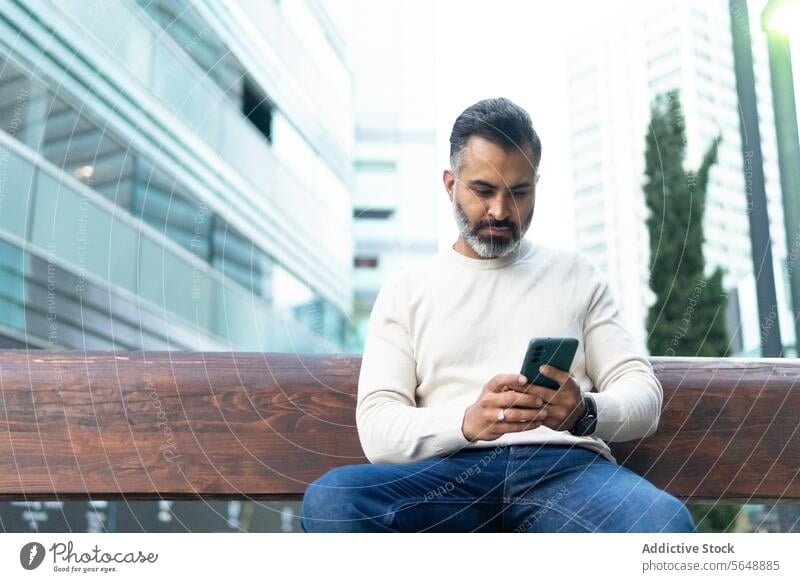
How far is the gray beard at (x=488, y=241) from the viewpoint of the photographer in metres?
1.14

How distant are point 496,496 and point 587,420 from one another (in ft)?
0.42

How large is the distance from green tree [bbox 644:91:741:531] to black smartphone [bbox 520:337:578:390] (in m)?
2.35

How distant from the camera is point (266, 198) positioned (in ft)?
20.3

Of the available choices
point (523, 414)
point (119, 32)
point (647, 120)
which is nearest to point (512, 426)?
point (523, 414)

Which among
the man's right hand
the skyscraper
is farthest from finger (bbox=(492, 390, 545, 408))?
the skyscraper

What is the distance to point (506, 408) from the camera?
932 millimetres

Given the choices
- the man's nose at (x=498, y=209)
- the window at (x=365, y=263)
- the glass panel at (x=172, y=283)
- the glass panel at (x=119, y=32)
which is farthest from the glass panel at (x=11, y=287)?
the window at (x=365, y=263)

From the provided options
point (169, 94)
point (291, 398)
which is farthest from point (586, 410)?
point (169, 94)

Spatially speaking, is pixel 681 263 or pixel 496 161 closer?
pixel 496 161

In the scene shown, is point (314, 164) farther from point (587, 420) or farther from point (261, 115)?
point (587, 420)

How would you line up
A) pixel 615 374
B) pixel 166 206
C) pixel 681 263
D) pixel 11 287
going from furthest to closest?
1. pixel 166 206
2. pixel 681 263
3. pixel 11 287
4. pixel 615 374

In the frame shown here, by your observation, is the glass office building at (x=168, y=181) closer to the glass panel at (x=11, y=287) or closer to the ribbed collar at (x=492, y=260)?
the glass panel at (x=11, y=287)
